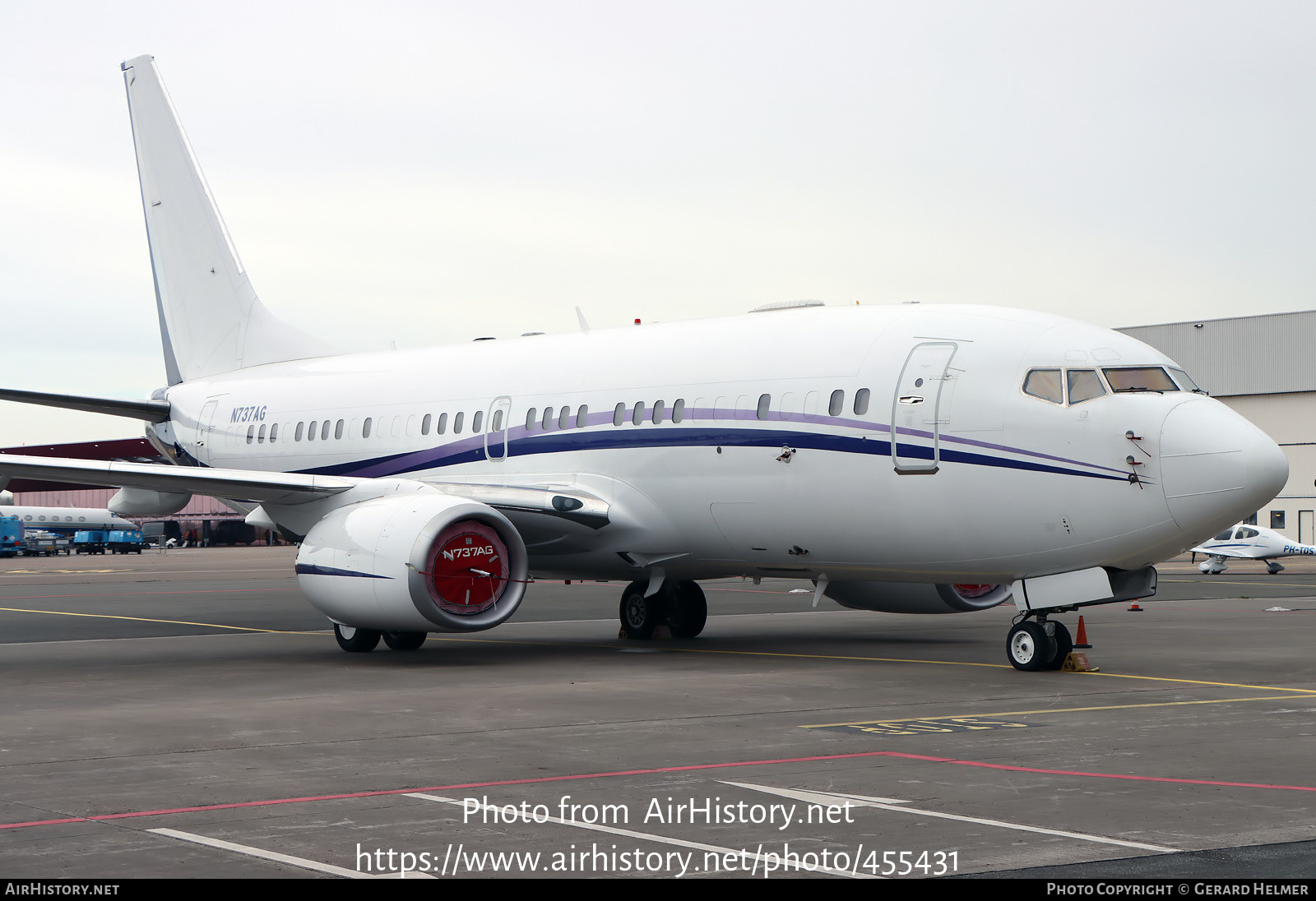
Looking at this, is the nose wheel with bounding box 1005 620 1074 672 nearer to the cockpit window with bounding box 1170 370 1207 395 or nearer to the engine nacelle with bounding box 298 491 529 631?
the cockpit window with bounding box 1170 370 1207 395

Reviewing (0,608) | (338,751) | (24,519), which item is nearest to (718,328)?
(338,751)

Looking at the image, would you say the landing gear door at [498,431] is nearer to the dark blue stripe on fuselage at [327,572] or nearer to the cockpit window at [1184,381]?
the dark blue stripe on fuselage at [327,572]

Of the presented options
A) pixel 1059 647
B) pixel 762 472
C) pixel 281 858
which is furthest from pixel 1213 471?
pixel 281 858

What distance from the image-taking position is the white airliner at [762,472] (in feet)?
47.1

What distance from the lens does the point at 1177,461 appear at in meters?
13.8

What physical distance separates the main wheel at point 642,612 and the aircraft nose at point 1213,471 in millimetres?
8619

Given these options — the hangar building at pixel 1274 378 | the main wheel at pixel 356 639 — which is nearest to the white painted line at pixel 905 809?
the main wheel at pixel 356 639

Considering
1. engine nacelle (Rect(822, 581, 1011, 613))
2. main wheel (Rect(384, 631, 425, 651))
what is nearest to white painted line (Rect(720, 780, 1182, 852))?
main wheel (Rect(384, 631, 425, 651))

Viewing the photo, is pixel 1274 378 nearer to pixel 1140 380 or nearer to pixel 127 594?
pixel 127 594

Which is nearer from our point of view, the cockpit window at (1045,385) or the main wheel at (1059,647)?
the cockpit window at (1045,385)

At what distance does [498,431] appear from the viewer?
65.2 feet

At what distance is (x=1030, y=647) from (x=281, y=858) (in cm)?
1027

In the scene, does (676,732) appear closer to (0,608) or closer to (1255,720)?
(1255,720)
